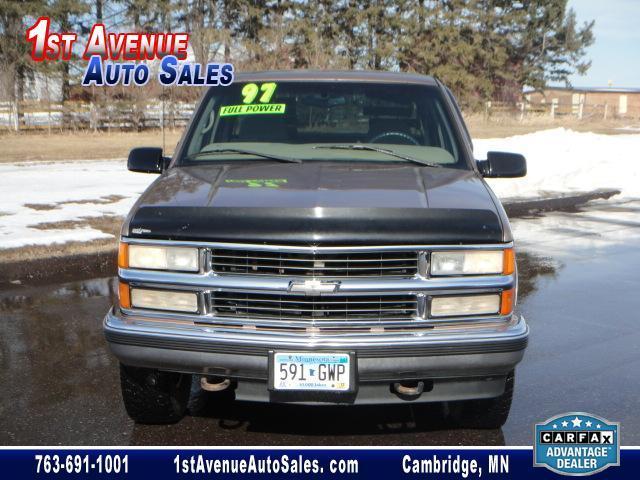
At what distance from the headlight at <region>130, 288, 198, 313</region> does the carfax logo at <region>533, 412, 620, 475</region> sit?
1.75m

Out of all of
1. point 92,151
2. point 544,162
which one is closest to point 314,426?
point 544,162

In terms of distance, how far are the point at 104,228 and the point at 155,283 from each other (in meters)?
6.37

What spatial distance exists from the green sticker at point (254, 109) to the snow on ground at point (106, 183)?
417 centimetres

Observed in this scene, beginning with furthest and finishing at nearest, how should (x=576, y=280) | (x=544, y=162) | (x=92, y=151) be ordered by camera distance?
(x=92, y=151), (x=544, y=162), (x=576, y=280)

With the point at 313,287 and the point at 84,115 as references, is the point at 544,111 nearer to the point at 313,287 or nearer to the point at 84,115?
the point at 84,115

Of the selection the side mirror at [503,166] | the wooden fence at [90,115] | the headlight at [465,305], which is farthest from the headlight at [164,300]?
the wooden fence at [90,115]

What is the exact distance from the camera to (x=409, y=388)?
3662 mm

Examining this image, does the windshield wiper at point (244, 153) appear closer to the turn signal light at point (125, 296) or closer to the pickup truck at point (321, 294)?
the pickup truck at point (321, 294)

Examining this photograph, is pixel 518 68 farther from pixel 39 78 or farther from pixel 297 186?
pixel 297 186

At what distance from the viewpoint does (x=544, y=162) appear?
63.7 feet

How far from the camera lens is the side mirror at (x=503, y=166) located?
16.3ft

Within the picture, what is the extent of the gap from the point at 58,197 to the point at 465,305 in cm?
991

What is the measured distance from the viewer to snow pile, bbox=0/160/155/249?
9.14 meters

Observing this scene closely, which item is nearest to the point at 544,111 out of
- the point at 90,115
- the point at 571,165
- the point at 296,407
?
the point at 90,115
